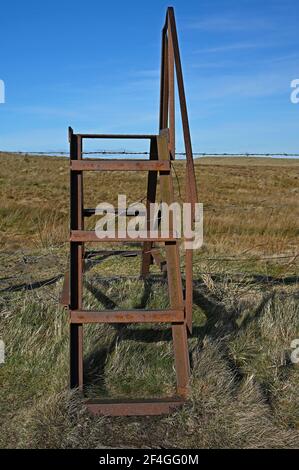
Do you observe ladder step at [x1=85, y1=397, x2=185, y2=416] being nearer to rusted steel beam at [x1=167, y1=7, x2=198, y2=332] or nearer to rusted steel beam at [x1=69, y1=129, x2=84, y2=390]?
rusted steel beam at [x1=69, y1=129, x2=84, y2=390]

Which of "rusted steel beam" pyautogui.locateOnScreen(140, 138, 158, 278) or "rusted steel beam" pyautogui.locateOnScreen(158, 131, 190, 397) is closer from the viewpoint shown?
"rusted steel beam" pyautogui.locateOnScreen(158, 131, 190, 397)

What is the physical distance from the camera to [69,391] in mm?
3707

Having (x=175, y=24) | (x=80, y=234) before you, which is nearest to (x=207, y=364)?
(x=80, y=234)

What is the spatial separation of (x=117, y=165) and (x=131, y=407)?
178cm

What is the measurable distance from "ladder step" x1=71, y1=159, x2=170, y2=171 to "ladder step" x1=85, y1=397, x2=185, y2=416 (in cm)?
170

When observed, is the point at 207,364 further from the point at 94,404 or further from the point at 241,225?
the point at 241,225

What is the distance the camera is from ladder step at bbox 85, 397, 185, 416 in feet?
12.0

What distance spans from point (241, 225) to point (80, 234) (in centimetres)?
742

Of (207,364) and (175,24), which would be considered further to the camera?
(175,24)

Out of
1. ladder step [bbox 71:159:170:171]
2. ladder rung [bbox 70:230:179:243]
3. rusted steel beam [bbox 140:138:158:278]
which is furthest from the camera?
rusted steel beam [bbox 140:138:158:278]

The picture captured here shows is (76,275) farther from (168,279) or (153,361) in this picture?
(153,361)

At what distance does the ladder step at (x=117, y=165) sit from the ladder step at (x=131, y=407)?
170cm

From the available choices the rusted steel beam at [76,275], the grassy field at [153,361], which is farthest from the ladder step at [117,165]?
the grassy field at [153,361]

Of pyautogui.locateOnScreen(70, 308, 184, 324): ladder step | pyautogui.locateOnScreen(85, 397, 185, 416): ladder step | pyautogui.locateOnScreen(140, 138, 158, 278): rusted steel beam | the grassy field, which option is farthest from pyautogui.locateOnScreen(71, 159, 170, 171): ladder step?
pyautogui.locateOnScreen(85, 397, 185, 416): ladder step
